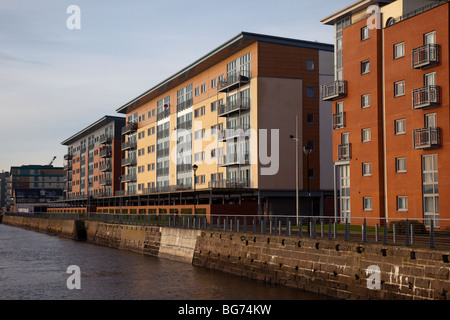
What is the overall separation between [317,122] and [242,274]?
32.6m

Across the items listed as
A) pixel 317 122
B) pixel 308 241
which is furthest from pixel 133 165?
pixel 308 241

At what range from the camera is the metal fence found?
66.5 feet

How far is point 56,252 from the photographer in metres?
51.0

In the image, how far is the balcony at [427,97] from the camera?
3756 cm

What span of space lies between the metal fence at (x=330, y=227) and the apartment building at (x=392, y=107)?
997 cm

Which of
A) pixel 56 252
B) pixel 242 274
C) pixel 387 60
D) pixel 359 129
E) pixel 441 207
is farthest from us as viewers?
pixel 56 252

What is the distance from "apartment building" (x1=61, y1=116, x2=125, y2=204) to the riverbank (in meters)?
68.6

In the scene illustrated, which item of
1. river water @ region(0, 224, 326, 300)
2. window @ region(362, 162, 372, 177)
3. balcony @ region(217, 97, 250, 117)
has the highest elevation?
balcony @ region(217, 97, 250, 117)

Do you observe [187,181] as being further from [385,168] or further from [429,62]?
[429,62]

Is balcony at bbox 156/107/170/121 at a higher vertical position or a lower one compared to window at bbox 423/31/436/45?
higher

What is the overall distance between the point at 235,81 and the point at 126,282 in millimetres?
35560

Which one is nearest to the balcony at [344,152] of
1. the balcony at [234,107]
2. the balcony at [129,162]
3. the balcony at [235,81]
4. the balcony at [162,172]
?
the balcony at [234,107]

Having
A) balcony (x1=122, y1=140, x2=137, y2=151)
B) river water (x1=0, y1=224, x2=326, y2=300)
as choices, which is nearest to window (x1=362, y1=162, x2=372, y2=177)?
river water (x1=0, y1=224, x2=326, y2=300)

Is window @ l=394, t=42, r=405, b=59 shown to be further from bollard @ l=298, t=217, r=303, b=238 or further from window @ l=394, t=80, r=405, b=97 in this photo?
bollard @ l=298, t=217, r=303, b=238
